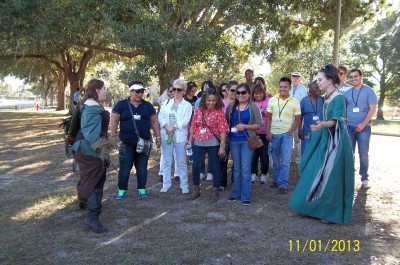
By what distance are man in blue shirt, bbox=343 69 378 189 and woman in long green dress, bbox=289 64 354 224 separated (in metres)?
1.88

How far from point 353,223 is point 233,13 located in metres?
7.50

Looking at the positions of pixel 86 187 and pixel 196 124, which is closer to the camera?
pixel 86 187

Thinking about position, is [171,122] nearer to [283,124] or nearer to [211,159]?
[211,159]

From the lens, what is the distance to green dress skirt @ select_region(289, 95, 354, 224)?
4887 millimetres

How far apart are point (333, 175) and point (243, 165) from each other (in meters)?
1.42

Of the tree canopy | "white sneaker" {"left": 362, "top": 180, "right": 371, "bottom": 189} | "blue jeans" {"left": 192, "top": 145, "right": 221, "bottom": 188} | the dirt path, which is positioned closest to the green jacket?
the dirt path

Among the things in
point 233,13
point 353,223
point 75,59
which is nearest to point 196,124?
point 353,223

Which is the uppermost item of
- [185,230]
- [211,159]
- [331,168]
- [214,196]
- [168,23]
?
[168,23]

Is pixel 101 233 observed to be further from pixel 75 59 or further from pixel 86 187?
pixel 75 59

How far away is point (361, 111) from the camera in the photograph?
6680 millimetres

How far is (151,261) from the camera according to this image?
383 centimetres

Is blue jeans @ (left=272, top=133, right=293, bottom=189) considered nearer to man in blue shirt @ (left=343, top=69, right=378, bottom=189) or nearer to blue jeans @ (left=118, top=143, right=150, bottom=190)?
man in blue shirt @ (left=343, top=69, right=378, bottom=189)

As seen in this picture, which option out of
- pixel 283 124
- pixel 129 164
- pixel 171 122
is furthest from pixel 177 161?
pixel 283 124

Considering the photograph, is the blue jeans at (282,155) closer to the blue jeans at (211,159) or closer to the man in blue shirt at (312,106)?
the man in blue shirt at (312,106)
